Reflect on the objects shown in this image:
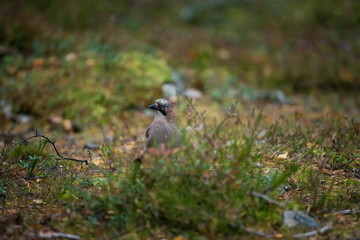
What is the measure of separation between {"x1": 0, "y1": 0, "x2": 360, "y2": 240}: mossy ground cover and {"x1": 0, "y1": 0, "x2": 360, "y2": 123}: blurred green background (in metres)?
0.03

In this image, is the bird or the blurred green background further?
the blurred green background

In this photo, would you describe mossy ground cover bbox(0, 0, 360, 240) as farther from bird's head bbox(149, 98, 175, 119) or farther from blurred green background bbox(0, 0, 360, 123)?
bird's head bbox(149, 98, 175, 119)

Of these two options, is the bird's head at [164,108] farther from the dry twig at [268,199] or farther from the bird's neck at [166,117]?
the dry twig at [268,199]

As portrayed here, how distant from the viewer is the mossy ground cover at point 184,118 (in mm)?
3695

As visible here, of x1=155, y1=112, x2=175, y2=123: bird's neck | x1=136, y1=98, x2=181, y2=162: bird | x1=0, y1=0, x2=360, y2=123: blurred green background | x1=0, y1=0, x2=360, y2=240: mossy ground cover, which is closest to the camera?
x1=0, y1=0, x2=360, y2=240: mossy ground cover

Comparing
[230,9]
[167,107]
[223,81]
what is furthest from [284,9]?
[167,107]

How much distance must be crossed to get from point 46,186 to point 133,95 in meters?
4.03

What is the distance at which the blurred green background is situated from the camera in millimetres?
8328

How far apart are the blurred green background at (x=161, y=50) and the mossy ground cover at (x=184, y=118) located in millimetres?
35

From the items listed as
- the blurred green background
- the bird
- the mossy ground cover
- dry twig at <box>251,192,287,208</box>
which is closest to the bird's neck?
the bird

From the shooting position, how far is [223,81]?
9.82 meters

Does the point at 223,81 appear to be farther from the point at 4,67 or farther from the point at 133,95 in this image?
the point at 4,67

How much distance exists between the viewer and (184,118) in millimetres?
7430

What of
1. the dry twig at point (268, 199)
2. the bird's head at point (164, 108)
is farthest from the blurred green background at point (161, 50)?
the dry twig at point (268, 199)
